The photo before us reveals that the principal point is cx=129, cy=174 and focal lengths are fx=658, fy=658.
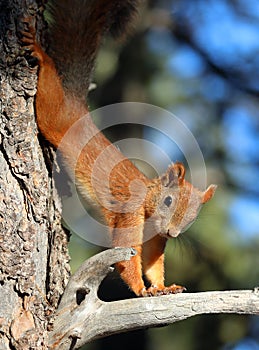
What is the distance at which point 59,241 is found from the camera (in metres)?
2.22

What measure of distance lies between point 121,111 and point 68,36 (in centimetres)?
213

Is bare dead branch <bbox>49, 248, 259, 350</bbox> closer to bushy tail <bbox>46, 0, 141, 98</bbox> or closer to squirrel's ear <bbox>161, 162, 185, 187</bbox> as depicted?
squirrel's ear <bbox>161, 162, 185, 187</bbox>

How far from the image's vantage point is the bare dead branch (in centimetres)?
185

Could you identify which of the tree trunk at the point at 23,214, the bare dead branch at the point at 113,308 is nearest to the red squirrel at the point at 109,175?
the tree trunk at the point at 23,214

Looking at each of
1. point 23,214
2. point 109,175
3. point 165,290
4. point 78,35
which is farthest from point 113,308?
point 78,35

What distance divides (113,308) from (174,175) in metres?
0.89

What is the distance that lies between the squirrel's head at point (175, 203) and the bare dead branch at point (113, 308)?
2.25 ft

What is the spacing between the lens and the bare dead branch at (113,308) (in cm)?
185

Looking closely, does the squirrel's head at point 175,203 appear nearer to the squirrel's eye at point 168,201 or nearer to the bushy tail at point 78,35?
the squirrel's eye at point 168,201

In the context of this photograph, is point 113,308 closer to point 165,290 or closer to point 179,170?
point 165,290

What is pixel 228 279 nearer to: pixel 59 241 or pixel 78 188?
pixel 78 188

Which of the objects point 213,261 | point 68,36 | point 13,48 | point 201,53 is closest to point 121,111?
point 201,53

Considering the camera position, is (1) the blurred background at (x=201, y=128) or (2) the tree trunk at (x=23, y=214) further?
(1) the blurred background at (x=201, y=128)

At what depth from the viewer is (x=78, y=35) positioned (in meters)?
2.63
